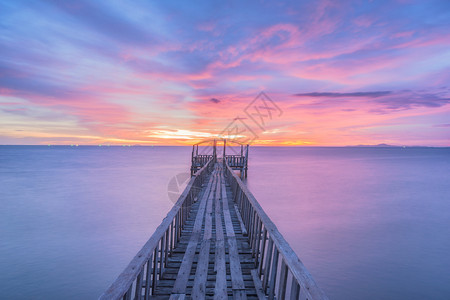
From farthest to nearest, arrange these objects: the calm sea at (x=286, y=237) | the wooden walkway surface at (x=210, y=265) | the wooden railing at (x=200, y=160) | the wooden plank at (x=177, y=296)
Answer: the wooden railing at (x=200, y=160)
the calm sea at (x=286, y=237)
the wooden walkway surface at (x=210, y=265)
the wooden plank at (x=177, y=296)

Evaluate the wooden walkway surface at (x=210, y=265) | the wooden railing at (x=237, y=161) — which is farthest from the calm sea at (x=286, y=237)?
the wooden walkway surface at (x=210, y=265)

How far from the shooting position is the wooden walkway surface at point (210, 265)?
427cm

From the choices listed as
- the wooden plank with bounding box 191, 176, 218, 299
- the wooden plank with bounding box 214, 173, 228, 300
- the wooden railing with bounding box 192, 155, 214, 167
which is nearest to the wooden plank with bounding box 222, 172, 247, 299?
the wooden plank with bounding box 214, 173, 228, 300

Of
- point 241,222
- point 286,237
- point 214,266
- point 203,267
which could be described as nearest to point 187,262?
point 203,267

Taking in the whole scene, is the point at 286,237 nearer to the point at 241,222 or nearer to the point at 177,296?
the point at 241,222

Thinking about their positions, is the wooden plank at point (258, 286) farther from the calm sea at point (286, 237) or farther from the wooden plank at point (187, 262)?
the calm sea at point (286, 237)

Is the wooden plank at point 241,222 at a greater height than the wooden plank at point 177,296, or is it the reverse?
the wooden plank at point 241,222

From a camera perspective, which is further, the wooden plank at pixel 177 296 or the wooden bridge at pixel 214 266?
the wooden plank at pixel 177 296

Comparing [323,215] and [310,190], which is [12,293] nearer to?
[323,215]

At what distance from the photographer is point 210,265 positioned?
17.3 feet

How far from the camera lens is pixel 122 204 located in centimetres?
2391

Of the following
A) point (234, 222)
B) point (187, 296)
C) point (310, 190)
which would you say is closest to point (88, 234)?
point (234, 222)

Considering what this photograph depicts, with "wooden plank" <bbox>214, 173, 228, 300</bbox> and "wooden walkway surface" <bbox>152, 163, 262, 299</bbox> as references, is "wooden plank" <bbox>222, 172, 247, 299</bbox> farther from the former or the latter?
"wooden plank" <bbox>214, 173, 228, 300</bbox>

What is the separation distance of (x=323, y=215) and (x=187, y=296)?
1905 centimetres
